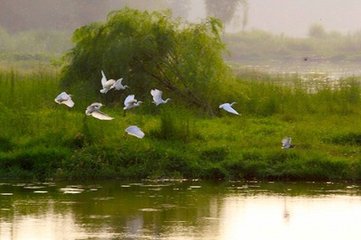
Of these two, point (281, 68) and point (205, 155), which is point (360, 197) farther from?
point (281, 68)

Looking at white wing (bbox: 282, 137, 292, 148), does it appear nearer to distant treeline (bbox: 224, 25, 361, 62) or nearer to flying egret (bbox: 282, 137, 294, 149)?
flying egret (bbox: 282, 137, 294, 149)

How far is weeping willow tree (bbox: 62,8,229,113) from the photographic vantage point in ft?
65.6

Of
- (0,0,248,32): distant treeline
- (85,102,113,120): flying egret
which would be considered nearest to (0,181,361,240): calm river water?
(85,102,113,120): flying egret

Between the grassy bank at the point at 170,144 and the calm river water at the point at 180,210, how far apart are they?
0.39 meters

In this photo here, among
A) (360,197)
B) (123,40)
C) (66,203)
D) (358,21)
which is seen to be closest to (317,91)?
(123,40)

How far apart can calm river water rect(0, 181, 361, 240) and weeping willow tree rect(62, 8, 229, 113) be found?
17.5ft

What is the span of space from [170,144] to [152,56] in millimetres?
4478

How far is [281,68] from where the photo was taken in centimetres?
5122

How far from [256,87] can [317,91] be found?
114 centimetres

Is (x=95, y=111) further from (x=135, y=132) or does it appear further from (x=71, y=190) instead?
(x=71, y=190)

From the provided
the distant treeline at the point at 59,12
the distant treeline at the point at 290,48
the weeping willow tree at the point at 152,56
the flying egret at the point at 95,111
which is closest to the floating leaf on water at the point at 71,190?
the flying egret at the point at 95,111

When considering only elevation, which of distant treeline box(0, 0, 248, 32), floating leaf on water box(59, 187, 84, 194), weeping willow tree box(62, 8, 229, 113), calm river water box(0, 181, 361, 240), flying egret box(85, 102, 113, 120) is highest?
distant treeline box(0, 0, 248, 32)

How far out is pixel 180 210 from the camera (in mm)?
12961

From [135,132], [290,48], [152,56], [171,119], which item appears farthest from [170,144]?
[290,48]
